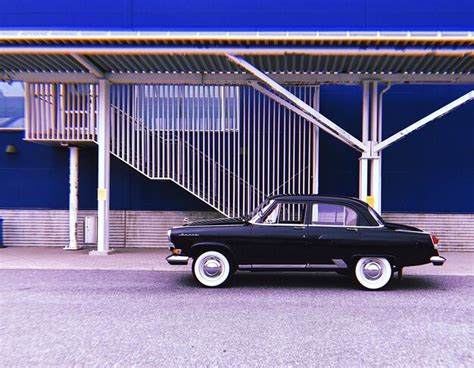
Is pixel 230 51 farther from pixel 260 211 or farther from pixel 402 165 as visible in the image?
pixel 402 165

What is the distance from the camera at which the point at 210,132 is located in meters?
10.6

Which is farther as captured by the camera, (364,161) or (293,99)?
(364,161)

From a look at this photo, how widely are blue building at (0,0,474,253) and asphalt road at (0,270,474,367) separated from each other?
3.76 metres

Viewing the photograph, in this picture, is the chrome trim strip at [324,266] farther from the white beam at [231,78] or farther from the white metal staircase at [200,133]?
the white beam at [231,78]

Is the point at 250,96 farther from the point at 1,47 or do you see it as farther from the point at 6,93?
the point at 6,93

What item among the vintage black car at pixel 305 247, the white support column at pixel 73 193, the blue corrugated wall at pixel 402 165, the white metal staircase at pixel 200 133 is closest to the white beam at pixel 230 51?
the white metal staircase at pixel 200 133

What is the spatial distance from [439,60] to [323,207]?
459 centimetres

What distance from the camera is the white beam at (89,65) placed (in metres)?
8.34

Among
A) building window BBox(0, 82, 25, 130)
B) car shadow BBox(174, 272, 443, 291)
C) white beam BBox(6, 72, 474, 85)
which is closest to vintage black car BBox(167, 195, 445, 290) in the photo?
car shadow BBox(174, 272, 443, 291)

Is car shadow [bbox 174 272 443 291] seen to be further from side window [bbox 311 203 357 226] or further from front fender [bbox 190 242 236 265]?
side window [bbox 311 203 357 226]

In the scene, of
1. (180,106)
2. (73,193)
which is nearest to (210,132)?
(180,106)

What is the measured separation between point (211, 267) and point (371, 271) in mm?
2622

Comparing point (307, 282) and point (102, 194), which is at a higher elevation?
point (102, 194)

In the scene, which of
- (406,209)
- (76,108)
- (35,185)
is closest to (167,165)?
(76,108)
